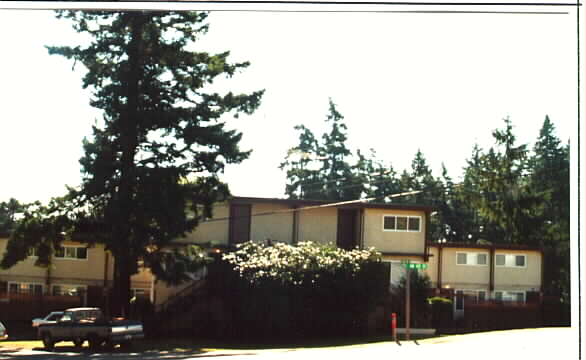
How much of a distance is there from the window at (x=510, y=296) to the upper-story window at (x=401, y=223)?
3.25 meters

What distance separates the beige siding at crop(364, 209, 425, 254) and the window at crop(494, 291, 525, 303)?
9.22 ft

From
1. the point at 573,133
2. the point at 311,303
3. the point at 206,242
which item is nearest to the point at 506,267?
the point at 311,303

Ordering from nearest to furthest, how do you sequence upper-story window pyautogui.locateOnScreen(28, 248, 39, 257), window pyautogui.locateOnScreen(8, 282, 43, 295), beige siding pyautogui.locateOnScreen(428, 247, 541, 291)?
window pyautogui.locateOnScreen(8, 282, 43, 295) → upper-story window pyautogui.locateOnScreen(28, 248, 39, 257) → beige siding pyautogui.locateOnScreen(428, 247, 541, 291)

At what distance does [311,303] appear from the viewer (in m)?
17.8

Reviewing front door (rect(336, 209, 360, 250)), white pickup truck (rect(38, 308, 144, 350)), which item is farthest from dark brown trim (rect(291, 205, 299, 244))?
white pickup truck (rect(38, 308, 144, 350))

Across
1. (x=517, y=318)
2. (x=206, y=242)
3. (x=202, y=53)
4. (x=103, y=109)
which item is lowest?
(x=517, y=318)

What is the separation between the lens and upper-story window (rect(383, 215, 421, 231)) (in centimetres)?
2173

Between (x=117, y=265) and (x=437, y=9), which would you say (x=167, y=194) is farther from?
(x=437, y=9)

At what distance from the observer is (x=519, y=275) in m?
21.5

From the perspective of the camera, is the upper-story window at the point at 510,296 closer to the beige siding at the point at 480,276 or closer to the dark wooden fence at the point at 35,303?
the beige siding at the point at 480,276

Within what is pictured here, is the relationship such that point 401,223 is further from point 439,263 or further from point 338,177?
point 338,177

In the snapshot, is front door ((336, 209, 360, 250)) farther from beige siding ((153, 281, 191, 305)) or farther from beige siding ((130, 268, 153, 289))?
beige siding ((130, 268, 153, 289))

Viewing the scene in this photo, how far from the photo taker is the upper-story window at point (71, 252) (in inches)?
673

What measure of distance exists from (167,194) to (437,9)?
1292cm
